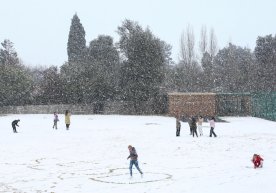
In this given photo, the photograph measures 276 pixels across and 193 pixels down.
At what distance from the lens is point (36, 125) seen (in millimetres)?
46562

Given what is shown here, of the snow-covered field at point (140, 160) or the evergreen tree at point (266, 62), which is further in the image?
the evergreen tree at point (266, 62)

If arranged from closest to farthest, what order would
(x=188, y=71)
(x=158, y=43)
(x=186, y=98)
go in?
1. (x=186, y=98)
2. (x=158, y=43)
3. (x=188, y=71)

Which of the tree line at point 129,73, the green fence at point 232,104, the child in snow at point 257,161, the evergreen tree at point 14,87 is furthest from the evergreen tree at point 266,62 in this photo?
the child in snow at point 257,161

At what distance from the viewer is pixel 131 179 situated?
764 inches

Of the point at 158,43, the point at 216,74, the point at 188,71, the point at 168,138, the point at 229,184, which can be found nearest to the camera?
the point at 229,184

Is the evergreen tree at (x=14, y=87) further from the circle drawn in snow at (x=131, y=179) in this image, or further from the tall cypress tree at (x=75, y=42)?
the circle drawn in snow at (x=131, y=179)

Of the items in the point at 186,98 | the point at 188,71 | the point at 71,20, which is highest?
the point at 71,20

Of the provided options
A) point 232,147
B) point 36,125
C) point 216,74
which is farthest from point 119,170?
point 216,74

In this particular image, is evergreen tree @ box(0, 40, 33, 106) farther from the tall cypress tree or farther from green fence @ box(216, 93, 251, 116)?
green fence @ box(216, 93, 251, 116)

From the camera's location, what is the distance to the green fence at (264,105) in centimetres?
5284

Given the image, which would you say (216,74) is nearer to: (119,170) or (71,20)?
(71,20)

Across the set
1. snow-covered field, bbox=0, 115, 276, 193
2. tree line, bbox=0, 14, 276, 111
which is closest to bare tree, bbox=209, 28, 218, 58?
tree line, bbox=0, 14, 276, 111

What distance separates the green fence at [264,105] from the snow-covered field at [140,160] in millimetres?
11070

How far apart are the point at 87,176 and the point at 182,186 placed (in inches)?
183
